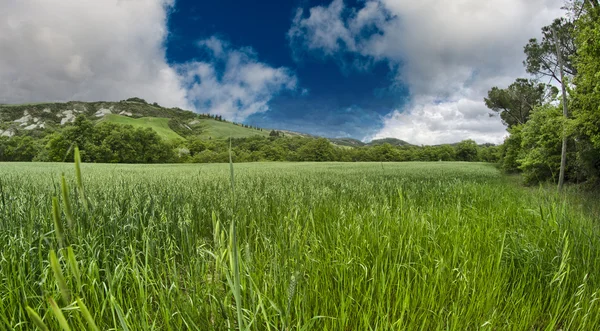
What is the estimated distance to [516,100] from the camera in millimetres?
42250

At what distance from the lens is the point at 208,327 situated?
2.07m

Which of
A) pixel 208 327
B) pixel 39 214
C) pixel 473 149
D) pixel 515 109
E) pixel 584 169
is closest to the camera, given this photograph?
pixel 208 327

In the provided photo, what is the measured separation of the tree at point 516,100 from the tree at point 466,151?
203 ft

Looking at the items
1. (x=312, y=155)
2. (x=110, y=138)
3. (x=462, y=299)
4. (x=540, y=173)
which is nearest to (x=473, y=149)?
(x=312, y=155)

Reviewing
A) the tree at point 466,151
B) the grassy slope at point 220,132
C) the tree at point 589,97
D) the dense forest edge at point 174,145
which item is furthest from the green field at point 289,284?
the tree at point 466,151

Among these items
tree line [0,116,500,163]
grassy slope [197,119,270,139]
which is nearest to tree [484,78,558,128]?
tree line [0,116,500,163]

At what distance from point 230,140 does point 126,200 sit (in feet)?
14.1

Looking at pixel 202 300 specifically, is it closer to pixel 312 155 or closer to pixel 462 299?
pixel 462 299

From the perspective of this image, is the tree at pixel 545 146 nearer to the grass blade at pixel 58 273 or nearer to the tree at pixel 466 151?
the grass blade at pixel 58 273

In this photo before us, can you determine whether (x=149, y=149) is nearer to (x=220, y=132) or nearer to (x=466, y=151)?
(x=220, y=132)

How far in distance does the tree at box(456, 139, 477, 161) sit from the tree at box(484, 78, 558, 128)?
61742 millimetres

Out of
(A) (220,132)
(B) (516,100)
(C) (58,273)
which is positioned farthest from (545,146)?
(A) (220,132)

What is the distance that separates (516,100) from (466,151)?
217 feet

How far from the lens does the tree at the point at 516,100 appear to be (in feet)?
129
